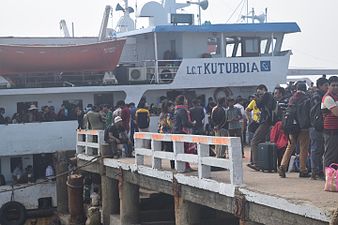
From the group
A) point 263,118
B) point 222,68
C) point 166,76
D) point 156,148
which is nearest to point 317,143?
point 263,118

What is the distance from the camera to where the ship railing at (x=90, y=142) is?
49.6ft

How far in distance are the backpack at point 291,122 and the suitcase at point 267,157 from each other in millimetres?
711

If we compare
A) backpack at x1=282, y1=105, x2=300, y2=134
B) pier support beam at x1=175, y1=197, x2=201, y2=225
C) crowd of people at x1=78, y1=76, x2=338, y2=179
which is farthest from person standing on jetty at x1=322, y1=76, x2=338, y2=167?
pier support beam at x1=175, y1=197, x2=201, y2=225

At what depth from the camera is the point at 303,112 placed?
9.34 metres

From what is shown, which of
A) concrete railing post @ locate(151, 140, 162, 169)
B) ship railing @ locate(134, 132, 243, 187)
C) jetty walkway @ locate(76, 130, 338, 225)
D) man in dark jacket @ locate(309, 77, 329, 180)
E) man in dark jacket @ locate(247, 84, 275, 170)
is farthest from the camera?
concrete railing post @ locate(151, 140, 162, 169)

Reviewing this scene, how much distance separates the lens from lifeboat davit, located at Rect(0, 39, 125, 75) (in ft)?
65.1

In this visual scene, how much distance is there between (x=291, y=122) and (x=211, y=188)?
1617 millimetres

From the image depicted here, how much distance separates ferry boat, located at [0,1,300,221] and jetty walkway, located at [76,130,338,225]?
469 cm

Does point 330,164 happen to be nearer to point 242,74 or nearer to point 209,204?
point 209,204

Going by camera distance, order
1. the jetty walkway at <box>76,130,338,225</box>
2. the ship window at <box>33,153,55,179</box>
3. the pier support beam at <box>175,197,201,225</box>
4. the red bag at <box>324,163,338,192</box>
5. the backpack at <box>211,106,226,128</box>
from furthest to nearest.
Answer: the ship window at <box>33,153,55,179</box>, the backpack at <box>211,106,226,128</box>, the pier support beam at <box>175,197,201,225</box>, the red bag at <box>324,163,338,192</box>, the jetty walkway at <box>76,130,338,225</box>

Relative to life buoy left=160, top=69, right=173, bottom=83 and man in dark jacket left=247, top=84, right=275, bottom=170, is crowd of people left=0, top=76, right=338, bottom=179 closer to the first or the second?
man in dark jacket left=247, top=84, right=275, bottom=170

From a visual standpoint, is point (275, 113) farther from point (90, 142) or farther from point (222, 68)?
point (222, 68)

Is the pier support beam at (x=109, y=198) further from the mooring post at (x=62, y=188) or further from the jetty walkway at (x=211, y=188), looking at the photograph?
the mooring post at (x=62, y=188)

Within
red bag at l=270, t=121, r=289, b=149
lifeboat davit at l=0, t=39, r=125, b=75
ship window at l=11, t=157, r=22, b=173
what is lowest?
ship window at l=11, t=157, r=22, b=173
